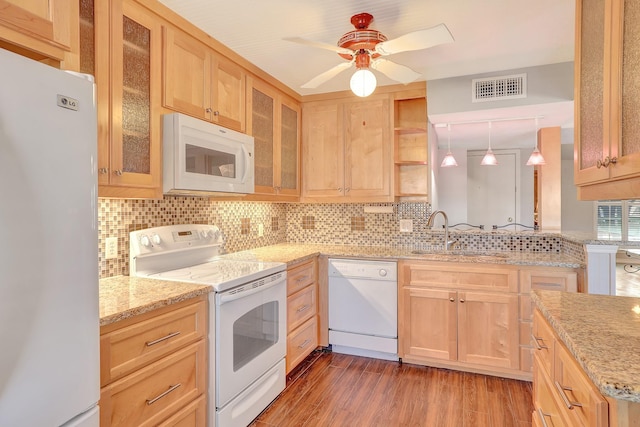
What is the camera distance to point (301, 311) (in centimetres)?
278

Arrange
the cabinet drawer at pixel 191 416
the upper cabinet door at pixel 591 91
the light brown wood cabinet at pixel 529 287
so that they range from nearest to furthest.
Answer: the upper cabinet door at pixel 591 91 < the cabinet drawer at pixel 191 416 < the light brown wood cabinet at pixel 529 287

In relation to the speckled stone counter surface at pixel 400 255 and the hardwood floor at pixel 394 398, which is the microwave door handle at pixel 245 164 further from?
the hardwood floor at pixel 394 398

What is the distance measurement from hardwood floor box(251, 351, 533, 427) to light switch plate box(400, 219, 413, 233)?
3.83 feet

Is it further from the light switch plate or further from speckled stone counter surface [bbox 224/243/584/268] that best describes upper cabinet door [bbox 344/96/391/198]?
speckled stone counter surface [bbox 224/243/584/268]

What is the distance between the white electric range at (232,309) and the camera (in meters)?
1.80

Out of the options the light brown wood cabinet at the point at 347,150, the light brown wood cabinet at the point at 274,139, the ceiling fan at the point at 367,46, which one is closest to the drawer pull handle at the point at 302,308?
the light brown wood cabinet at the point at 274,139

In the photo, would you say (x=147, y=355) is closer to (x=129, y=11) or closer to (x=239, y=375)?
(x=239, y=375)

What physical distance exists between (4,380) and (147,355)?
60cm

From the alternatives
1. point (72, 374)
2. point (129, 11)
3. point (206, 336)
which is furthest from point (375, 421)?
point (129, 11)

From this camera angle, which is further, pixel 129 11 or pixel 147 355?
pixel 129 11

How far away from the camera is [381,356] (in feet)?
9.80

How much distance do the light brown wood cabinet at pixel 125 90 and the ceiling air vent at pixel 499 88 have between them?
2.26m

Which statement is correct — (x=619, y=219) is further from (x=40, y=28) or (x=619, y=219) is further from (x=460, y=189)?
(x=40, y=28)

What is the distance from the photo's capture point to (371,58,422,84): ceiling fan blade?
2.11 meters
